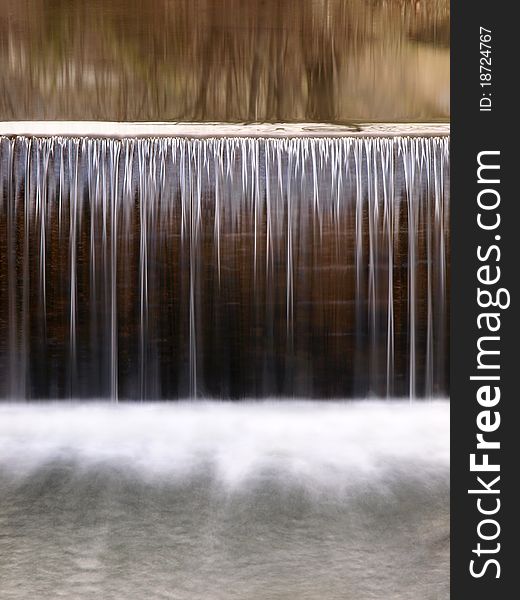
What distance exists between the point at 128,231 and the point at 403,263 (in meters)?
2.17

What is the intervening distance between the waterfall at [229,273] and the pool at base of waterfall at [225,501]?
0.89ft

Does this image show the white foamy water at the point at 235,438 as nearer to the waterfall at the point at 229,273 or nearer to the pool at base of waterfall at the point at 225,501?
the pool at base of waterfall at the point at 225,501

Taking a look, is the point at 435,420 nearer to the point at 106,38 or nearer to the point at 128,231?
the point at 128,231

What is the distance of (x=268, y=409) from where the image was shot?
214 inches

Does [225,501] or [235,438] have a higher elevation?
[235,438]

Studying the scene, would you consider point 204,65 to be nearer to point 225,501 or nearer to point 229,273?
point 229,273

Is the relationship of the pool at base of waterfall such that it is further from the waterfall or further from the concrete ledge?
the concrete ledge

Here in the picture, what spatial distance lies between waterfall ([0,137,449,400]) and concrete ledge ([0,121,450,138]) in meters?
0.13

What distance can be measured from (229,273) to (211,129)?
1105 mm

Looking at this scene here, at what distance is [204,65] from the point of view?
529cm

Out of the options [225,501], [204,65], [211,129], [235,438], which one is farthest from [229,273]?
[225,501]

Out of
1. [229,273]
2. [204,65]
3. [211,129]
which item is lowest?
[229,273]

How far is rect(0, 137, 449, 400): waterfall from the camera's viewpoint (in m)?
5.45

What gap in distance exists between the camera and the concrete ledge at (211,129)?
5254 millimetres
